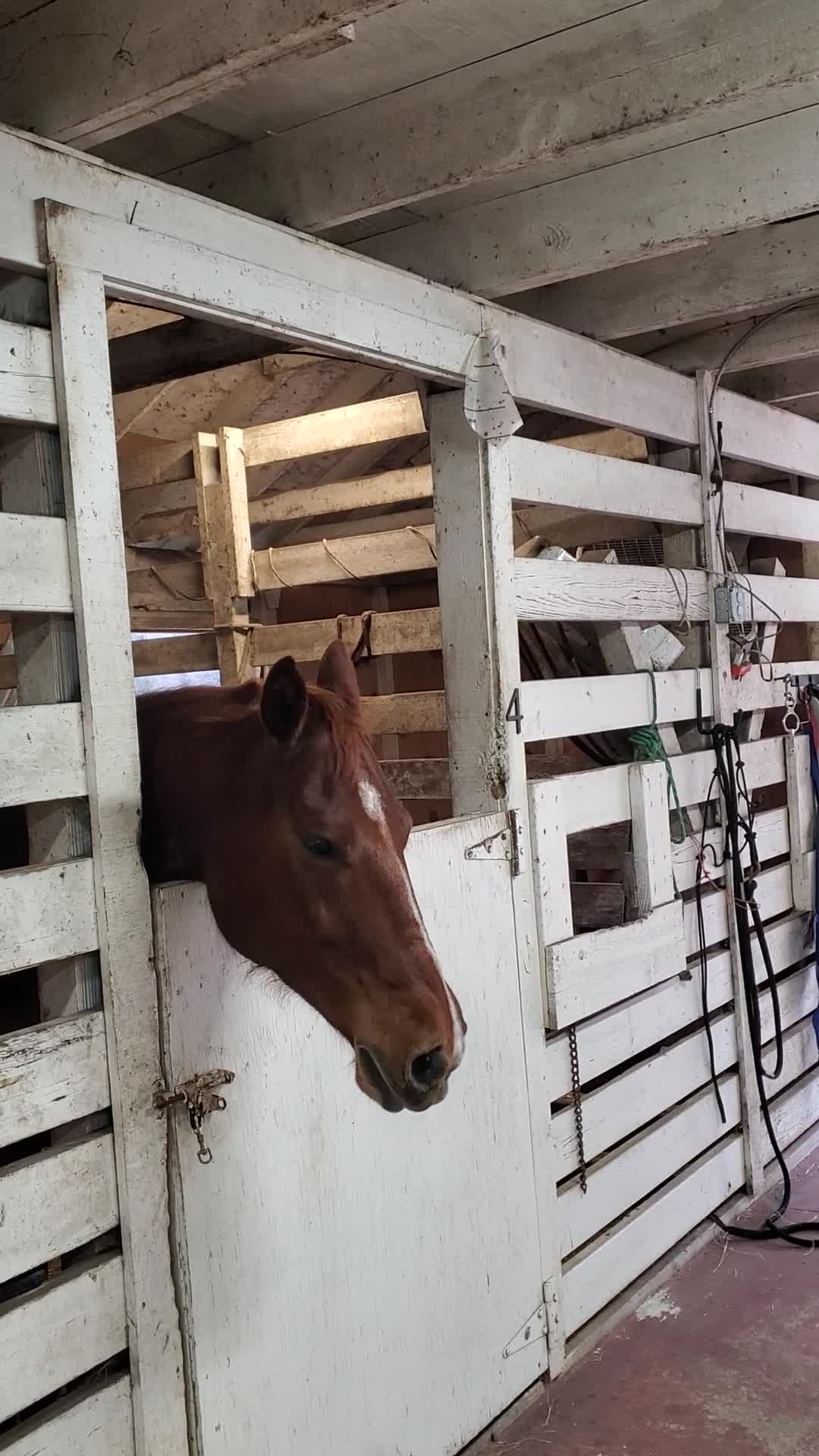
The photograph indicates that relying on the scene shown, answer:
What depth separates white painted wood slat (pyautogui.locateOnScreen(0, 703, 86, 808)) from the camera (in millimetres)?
1632

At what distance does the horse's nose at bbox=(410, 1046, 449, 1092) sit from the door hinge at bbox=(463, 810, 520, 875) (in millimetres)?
944

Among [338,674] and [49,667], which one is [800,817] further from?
[49,667]

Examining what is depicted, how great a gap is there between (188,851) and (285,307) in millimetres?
979

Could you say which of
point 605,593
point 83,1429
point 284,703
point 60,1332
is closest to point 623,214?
point 605,593

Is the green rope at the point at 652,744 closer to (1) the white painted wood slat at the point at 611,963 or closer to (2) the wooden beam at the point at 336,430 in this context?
(1) the white painted wood slat at the point at 611,963

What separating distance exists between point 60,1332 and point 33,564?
1.04 meters

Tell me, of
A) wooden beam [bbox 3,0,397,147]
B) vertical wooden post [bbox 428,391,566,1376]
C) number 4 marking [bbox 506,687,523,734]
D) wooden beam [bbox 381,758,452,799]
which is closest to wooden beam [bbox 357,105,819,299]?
vertical wooden post [bbox 428,391,566,1376]

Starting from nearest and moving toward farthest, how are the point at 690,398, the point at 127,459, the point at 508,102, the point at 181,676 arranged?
1. the point at 508,102
2. the point at 690,398
3. the point at 127,459
4. the point at 181,676

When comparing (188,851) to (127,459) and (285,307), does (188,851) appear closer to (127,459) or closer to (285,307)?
(285,307)

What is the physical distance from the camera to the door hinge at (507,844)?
2564 mm

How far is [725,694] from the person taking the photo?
3592mm

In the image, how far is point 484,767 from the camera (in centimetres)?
264

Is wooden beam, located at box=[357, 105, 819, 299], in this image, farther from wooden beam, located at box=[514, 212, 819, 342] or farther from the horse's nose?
the horse's nose

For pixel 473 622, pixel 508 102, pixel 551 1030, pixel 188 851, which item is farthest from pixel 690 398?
pixel 188 851
